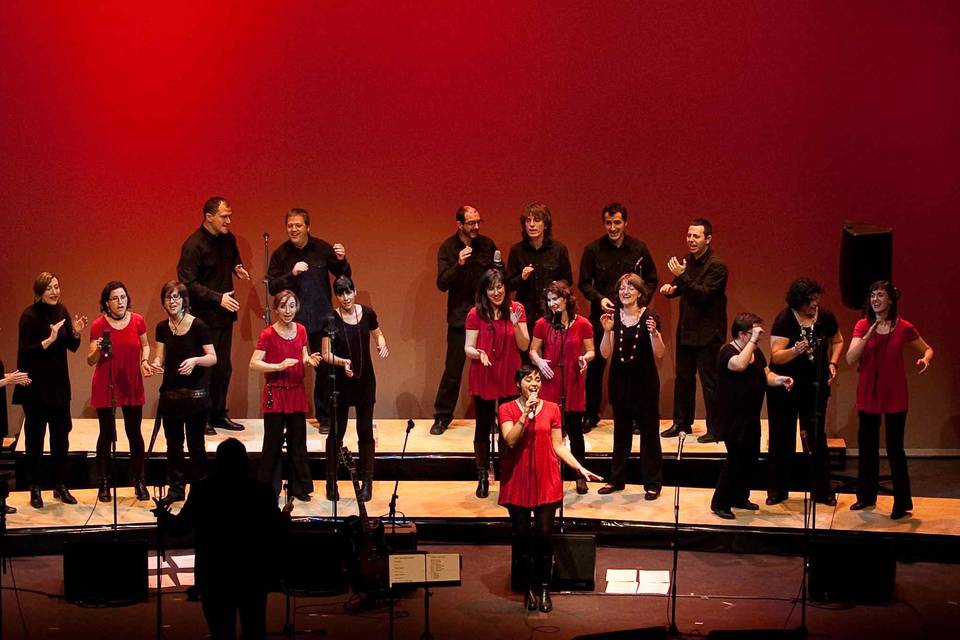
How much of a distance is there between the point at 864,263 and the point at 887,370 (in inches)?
35.0

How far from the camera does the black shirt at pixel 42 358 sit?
7629 mm

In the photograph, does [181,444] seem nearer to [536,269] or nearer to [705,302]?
[536,269]

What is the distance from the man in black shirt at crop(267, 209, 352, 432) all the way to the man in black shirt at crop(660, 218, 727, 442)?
2.34 metres

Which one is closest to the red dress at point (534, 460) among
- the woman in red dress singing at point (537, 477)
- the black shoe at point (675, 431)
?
the woman in red dress singing at point (537, 477)

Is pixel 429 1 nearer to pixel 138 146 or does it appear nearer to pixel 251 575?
pixel 138 146

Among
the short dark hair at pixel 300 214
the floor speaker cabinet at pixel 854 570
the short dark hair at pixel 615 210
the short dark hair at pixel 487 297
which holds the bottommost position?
the floor speaker cabinet at pixel 854 570

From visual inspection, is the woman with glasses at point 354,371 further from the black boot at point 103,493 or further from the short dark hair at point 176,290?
the black boot at point 103,493

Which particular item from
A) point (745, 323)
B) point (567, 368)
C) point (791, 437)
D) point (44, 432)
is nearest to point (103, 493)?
point (44, 432)

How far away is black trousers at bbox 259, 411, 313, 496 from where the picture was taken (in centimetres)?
762

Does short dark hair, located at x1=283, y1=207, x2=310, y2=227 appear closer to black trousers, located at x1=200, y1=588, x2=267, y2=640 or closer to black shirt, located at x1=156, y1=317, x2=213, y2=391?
black shirt, located at x1=156, y1=317, x2=213, y2=391

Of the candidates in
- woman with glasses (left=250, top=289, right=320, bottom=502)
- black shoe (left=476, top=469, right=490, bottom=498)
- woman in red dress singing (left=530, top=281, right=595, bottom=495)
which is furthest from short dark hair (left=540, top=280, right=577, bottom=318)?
woman with glasses (left=250, top=289, right=320, bottom=502)

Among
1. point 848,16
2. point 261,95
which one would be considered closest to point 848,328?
point 848,16

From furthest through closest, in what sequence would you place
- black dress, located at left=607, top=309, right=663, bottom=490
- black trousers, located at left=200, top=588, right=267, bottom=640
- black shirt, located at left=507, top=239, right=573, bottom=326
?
black shirt, located at left=507, top=239, right=573, bottom=326 → black dress, located at left=607, top=309, right=663, bottom=490 → black trousers, located at left=200, top=588, right=267, bottom=640

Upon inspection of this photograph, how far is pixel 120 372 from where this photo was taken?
25.4 ft
